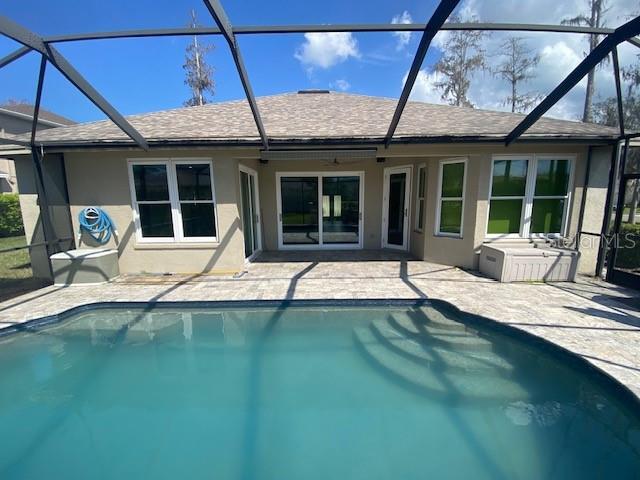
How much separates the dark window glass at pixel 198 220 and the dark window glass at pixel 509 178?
748 centimetres

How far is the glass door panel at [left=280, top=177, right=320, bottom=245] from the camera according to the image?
10.1 meters

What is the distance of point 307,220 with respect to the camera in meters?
10.4

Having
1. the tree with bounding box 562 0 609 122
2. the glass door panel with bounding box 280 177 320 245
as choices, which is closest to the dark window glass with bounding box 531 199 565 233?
the glass door panel with bounding box 280 177 320 245

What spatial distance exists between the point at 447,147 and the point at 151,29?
258 inches

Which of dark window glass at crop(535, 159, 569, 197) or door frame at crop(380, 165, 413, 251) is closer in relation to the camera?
dark window glass at crop(535, 159, 569, 197)

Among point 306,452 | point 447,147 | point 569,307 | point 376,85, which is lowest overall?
point 306,452

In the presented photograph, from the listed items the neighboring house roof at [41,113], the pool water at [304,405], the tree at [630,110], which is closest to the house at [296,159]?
the pool water at [304,405]

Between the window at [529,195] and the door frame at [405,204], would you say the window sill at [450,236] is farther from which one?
the door frame at [405,204]

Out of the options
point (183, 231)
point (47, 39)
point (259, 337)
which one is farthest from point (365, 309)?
point (47, 39)

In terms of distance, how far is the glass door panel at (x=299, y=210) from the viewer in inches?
398

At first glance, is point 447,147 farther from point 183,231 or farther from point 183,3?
point 183,231

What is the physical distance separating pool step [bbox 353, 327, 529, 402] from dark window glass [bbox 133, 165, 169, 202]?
21.7 ft

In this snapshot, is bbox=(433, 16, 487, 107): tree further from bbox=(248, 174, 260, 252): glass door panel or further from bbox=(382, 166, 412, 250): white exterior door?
bbox=(248, 174, 260, 252): glass door panel

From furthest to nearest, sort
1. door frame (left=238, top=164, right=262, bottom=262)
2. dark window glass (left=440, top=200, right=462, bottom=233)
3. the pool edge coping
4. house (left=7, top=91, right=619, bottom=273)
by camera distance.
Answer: door frame (left=238, top=164, right=262, bottom=262), dark window glass (left=440, top=200, right=462, bottom=233), house (left=7, top=91, right=619, bottom=273), the pool edge coping
